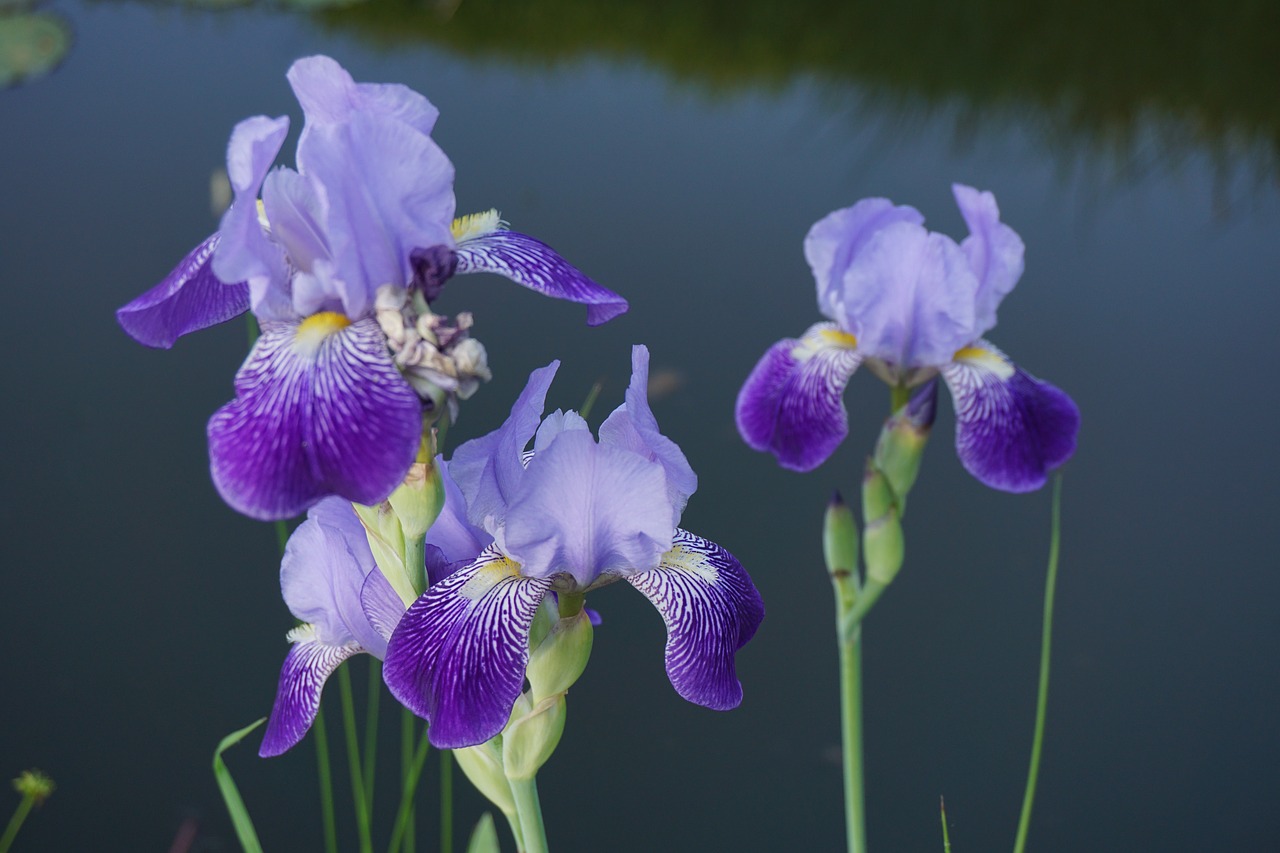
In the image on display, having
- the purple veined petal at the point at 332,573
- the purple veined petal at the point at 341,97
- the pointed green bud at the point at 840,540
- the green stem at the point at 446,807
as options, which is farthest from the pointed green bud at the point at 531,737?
the green stem at the point at 446,807

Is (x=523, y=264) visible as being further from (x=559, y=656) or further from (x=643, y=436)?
(x=559, y=656)

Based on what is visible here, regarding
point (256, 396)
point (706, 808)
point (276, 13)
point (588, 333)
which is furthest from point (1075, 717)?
point (276, 13)

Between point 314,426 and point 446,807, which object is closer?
point 314,426

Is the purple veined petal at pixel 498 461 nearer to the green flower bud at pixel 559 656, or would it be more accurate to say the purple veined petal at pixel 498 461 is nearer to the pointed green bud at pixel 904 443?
the green flower bud at pixel 559 656

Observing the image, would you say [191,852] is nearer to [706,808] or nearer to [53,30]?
[706,808]

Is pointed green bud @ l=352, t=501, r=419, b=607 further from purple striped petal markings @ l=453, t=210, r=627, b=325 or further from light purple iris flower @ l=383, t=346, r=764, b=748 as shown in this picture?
purple striped petal markings @ l=453, t=210, r=627, b=325

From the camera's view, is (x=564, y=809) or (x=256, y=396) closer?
(x=256, y=396)

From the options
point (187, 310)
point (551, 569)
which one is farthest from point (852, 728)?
point (187, 310)
